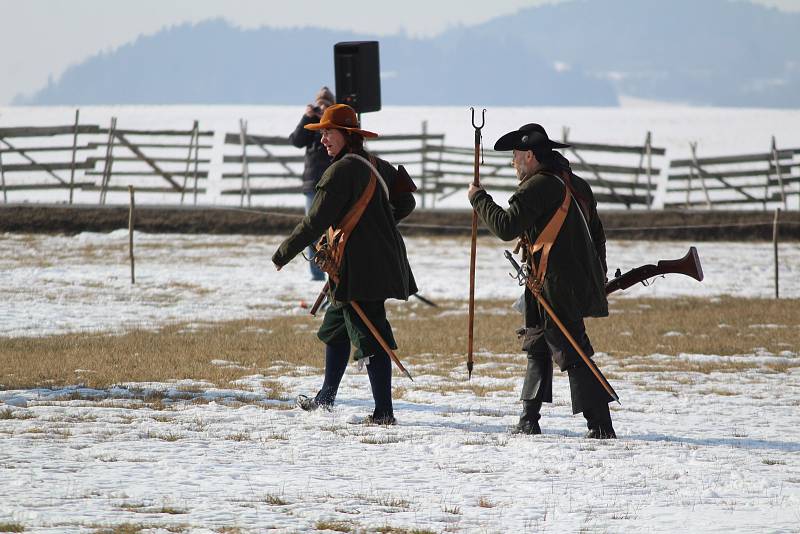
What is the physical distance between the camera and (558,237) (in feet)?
21.7

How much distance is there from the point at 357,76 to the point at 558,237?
5724mm

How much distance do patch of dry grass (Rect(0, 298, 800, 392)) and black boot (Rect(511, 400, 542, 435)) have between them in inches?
59.1

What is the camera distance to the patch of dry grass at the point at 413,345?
890 cm

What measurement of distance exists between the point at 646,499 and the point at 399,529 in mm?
1148

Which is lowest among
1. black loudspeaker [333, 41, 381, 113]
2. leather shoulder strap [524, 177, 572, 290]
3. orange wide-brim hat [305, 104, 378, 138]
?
leather shoulder strap [524, 177, 572, 290]

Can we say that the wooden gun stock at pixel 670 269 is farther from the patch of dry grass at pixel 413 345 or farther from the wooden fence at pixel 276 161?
the wooden fence at pixel 276 161

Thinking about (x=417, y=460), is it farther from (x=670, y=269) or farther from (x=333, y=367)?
Result: (x=670, y=269)

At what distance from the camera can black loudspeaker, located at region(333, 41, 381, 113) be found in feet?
39.0

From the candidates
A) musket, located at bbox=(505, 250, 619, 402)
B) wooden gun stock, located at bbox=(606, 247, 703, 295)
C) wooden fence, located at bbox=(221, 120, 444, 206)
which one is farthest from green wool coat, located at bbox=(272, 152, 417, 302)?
wooden fence, located at bbox=(221, 120, 444, 206)

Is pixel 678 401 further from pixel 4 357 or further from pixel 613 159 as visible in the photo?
pixel 613 159

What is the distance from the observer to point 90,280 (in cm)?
1496

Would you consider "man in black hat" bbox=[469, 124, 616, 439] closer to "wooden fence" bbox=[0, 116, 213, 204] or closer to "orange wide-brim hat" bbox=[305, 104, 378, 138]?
"orange wide-brim hat" bbox=[305, 104, 378, 138]

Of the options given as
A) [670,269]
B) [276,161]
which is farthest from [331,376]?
[276,161]

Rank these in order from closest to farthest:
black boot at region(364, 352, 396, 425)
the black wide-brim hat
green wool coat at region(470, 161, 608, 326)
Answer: green wool coat at region(470, 161, 608, 326), the black wide-brim hat, black boot at region(364, 352, 396, 425)
